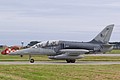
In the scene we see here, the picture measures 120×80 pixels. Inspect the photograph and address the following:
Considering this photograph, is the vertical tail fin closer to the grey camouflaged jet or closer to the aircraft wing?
the grey camouflaged jet

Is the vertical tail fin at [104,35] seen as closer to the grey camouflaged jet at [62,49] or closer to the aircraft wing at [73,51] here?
the grey camouflaged jet at [62,49]

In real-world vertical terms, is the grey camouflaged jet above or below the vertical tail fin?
below

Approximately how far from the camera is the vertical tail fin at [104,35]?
140 ft

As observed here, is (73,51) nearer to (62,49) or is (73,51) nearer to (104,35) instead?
(62,49)

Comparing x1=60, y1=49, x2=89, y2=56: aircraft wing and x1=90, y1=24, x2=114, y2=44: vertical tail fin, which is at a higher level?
x1=90, y1=24, x2=114, y2=44: vertical tail fin

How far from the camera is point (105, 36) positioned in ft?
141

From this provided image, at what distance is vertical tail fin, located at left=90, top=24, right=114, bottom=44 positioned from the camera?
140 feet

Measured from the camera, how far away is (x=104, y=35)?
42906 millimetres

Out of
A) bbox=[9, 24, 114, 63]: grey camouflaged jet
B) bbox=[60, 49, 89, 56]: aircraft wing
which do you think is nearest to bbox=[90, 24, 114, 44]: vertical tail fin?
bbox=[9, 24, 114, 63]: grey camouflaged jet

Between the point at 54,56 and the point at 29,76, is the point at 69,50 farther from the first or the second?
the point at 29,76

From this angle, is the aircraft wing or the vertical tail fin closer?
the aircraft wing

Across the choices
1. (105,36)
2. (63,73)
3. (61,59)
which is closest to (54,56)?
(61,59)

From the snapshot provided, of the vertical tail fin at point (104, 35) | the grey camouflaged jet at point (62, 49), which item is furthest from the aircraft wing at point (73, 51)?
the vertical tail fin at point (104, 35)

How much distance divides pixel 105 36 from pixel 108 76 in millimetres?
21103
